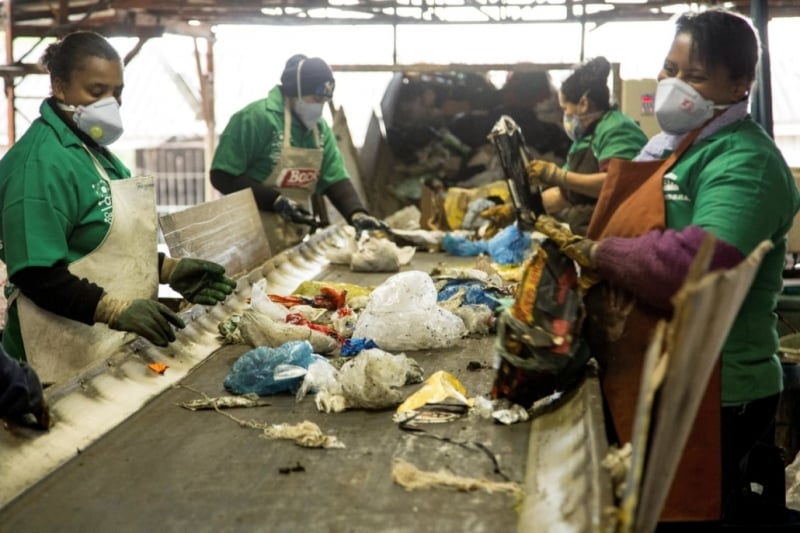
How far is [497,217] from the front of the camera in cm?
618

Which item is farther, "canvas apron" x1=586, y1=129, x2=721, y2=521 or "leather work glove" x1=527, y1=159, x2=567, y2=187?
"leather work glove" x1=527, y1=159, x2=567, y2=187

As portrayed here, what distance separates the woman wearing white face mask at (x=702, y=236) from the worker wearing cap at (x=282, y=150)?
338 cm

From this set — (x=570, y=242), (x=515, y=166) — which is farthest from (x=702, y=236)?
(x=515, y=166)

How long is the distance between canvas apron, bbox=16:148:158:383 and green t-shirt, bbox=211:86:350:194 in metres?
2.10

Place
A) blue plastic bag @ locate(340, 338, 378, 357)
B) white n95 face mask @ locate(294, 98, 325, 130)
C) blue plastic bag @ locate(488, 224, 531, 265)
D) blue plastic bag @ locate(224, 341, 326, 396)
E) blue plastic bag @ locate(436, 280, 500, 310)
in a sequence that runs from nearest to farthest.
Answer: blue plastic bag @ locate(224, 341, 326, 396) → blue plastic bag @ locate(340, 338, 378, 357) → blue plastic bag @ locate(436, 280, 500, 310) → blue plastic bag @ locate(488, 224, 531, 265) → white n95 face mask @ locate(294, 98, 325, 130)

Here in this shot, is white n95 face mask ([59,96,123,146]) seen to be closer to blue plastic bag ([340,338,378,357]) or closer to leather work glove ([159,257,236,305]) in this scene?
leather work glove ([159,257,236,305])

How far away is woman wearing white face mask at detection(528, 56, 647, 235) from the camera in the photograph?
4.64 meters

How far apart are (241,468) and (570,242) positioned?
3.44ft

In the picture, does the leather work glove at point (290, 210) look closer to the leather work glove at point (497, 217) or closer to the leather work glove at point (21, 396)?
the leather work glove at point (497, 217)

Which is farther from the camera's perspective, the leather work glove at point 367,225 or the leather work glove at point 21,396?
the leather work glove at point 367,225

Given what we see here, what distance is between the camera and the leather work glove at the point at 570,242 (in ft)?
8.15

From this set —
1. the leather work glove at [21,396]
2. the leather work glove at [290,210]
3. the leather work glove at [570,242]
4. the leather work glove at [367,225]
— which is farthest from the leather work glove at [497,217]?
the leather work glove at [21,396]

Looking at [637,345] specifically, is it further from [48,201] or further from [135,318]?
[48,201]

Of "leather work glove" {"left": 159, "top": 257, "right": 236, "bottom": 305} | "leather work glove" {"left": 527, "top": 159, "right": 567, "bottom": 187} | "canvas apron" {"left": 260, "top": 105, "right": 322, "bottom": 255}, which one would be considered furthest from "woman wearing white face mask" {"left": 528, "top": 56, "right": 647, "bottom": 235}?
"leather work glove" {"left": 159, "top": 257, "right": 236, "bottom": 305}
